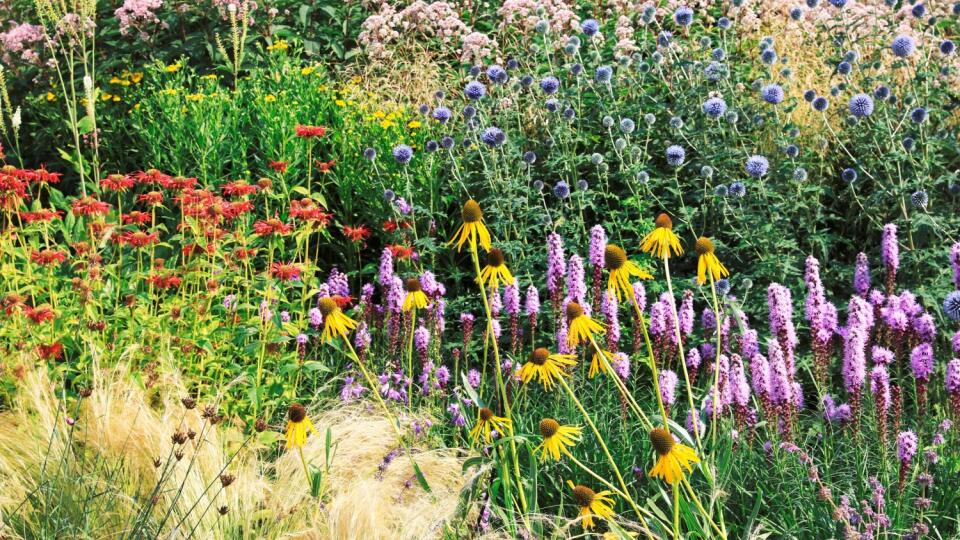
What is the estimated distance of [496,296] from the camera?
4.59 meters

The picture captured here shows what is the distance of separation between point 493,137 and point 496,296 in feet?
4.39

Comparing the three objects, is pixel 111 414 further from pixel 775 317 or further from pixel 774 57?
pixel 774 57

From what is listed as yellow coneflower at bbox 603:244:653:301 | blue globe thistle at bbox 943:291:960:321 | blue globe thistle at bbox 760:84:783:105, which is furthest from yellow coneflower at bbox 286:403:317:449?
blue globe thistle at bbox 760:84:783:105

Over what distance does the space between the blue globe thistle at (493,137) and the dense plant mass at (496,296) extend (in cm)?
2

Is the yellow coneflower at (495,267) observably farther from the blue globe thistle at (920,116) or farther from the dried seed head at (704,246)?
the blue globe thistle at (920,116)

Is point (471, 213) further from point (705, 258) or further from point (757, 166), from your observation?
point (757, 166)

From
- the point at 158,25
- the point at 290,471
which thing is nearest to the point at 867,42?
the point at 290,471

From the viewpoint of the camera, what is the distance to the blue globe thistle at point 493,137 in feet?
18.5

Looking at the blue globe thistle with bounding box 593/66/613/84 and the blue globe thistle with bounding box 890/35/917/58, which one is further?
the blue globe thistle with bounding box 593/66/613/84

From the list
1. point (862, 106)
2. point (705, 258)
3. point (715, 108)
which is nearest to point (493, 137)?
point (715, 108)

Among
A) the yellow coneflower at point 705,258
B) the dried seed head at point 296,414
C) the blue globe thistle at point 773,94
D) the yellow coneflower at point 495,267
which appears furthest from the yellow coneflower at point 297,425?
the blue globe thistle at point 773,94

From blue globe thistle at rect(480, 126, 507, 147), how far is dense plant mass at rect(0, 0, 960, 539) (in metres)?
0.02

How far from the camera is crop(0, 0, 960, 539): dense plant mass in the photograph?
349cm

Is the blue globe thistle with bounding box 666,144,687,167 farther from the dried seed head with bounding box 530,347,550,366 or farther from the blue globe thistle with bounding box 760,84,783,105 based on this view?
the dried seed head with bounding box 530,347,550,366
